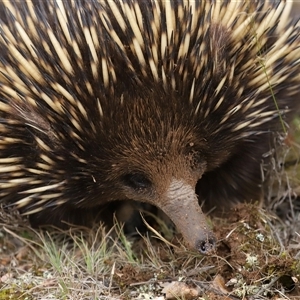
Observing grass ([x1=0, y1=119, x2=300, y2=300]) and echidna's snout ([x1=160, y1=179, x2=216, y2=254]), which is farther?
grass ([x1=0, y1=119, x2=300, y2=300])

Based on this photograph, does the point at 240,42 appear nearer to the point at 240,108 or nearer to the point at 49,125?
the point at 240,108

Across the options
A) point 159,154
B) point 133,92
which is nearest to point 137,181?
point 159,154

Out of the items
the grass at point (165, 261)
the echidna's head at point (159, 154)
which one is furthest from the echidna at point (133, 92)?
the grass at point (165, 261)

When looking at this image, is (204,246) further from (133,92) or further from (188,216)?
(133,92)

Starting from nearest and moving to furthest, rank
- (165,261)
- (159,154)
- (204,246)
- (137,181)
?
(204,246), (159,154), (137,181), (165,261)

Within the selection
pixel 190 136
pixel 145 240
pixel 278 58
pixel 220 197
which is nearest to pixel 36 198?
pixel 145 240

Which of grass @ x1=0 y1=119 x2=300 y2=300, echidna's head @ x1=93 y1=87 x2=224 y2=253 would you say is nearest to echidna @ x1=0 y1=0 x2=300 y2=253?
echidna's head @ x1=93 y1=87 x2=224 y2=253

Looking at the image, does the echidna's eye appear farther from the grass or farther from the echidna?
the grass
